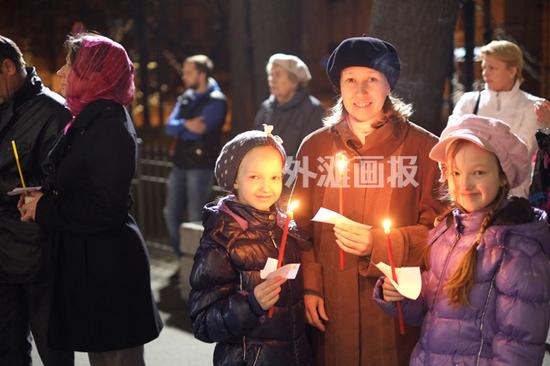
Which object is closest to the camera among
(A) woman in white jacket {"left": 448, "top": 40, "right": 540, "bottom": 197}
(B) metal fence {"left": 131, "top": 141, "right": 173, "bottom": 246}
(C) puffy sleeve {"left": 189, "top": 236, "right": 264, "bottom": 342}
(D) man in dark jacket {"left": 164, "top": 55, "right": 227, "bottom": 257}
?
(C) puffy sleeve {"left": 189, "top": 236, "right": 264, "bottom": 342}

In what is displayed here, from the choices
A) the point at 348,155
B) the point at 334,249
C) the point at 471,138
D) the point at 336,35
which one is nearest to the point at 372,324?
the point at 334,249

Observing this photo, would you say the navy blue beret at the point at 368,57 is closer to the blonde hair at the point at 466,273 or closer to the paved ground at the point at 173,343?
the blonde hair at the point at 466,273

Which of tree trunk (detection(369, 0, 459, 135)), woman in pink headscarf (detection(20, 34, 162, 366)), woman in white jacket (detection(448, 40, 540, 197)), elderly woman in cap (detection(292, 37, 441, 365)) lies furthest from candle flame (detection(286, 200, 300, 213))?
woman in white jacket (detection(448, 40, 540, 197))

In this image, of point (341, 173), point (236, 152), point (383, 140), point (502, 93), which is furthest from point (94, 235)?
point (502, 93)

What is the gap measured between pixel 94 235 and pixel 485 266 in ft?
6.07

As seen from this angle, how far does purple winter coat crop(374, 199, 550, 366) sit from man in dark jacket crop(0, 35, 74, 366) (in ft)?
6.78

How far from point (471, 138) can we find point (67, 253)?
6.51 ft

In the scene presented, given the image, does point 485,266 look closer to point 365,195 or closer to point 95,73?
point 365,195

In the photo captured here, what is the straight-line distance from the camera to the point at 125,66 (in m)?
3.92

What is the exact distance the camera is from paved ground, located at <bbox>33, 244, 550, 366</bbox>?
5.81 metres

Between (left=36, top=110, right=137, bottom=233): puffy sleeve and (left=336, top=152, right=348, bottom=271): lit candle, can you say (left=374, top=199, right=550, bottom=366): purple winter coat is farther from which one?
(left=36, top=110, right=137, bottom=233): puffy sleeve

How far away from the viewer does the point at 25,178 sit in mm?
4414

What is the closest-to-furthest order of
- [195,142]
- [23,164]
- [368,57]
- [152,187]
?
[368,57] < [23,164] < [195,142] < [152,187]

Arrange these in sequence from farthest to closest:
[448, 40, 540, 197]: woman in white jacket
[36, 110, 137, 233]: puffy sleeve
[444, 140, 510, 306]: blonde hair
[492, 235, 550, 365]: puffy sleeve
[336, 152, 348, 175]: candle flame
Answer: [448, 40, 540, 197]: woman in white jacket → [36, 110, 137, 233]: puffy sleeve → [336, 152, 348, 175]: candle flame → [444, 140, 510, 306]: blonde hair → [492, 235, 550, 365]: puffy sleeve
